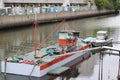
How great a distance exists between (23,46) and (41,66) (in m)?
14.4

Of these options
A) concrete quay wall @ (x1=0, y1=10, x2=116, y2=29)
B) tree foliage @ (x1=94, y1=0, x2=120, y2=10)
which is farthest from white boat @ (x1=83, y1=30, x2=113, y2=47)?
tree foliage @ (x1=94, y1=0, x2=120, y2=10)

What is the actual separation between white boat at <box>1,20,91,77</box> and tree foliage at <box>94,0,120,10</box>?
7113 centimetres

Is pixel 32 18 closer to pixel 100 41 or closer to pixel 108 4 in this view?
pixel 100 41

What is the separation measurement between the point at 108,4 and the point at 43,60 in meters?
81.1

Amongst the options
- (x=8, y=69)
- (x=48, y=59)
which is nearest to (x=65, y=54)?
(x=48, y=59)

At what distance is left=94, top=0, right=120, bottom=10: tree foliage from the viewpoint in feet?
318

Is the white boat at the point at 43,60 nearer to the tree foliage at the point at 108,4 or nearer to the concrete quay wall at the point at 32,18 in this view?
the concrete quay wall at the point at 32,18

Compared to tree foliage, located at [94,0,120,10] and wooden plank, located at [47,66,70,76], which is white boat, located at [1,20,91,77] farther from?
tree foliage, located at [94,0,120,10]

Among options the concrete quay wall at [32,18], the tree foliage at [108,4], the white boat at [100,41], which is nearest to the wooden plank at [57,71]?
the white boat at [100,41]

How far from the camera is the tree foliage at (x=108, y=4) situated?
97019 mm

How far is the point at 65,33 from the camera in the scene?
26.7 m

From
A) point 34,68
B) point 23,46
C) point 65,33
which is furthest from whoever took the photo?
point 23,46

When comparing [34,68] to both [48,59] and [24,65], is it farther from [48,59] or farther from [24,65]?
[48,59]

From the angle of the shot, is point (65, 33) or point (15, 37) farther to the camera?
point (15, 37)
